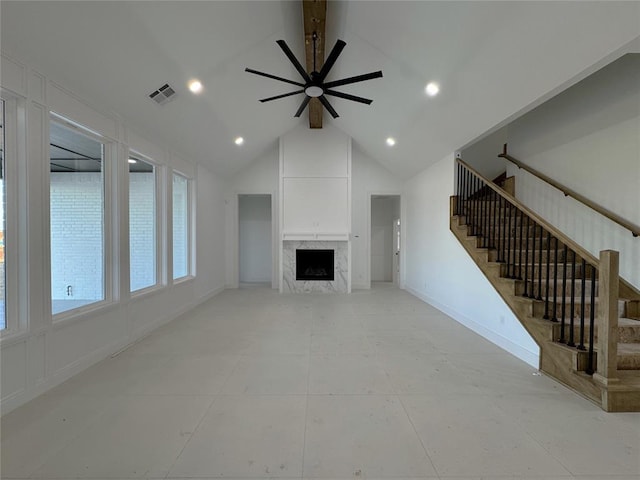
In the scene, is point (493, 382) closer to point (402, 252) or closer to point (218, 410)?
point (218, 410)

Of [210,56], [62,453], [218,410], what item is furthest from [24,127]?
[218,410]

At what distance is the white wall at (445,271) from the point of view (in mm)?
3510

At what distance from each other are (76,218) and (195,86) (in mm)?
2173

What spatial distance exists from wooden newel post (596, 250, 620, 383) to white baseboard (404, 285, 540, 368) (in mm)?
727

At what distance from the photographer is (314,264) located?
7.34 m

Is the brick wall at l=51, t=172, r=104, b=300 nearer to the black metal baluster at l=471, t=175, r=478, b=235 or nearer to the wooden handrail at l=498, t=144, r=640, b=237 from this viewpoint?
the black metal baluster at l=471, t=175, r=478, b=235

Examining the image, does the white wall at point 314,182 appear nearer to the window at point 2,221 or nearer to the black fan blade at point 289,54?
the black fan blade at point 289,54

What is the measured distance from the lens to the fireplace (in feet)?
23.8

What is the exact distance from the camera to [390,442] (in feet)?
6.19

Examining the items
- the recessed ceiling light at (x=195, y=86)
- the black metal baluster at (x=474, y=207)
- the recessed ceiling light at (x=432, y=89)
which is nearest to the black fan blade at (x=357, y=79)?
the recessed ceiling light at (x=432, y=89)

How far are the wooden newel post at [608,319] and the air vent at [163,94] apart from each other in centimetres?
466

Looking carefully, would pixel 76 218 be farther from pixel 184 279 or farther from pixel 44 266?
pixel 184 279

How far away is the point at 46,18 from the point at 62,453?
3.06m

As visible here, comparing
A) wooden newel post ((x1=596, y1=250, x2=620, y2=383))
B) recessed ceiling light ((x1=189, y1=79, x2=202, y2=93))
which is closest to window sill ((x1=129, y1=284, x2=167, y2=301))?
recessed ceiling light ((x1=189, y1=79, x2=202, y2=93))
